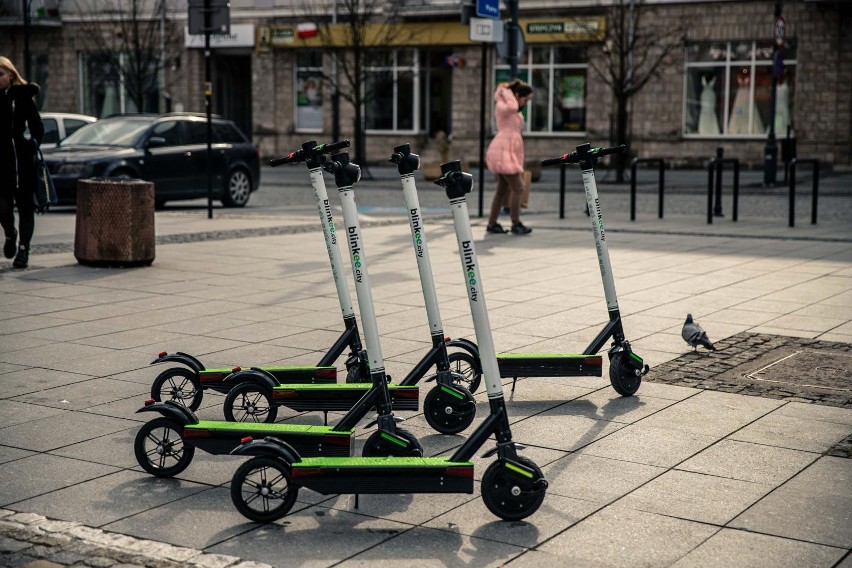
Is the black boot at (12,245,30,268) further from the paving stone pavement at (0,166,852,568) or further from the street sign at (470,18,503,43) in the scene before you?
the street sign at (470,18,503,43)

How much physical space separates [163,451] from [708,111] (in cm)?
3126

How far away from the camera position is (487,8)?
17.0m

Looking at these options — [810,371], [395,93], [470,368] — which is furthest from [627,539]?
[395,93]

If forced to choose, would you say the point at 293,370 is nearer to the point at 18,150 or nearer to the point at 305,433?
the point at 305,433

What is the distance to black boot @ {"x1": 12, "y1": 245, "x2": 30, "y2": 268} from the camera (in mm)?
10727

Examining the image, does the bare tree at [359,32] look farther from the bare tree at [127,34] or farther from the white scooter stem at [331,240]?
the white scooter stem at [331,240]

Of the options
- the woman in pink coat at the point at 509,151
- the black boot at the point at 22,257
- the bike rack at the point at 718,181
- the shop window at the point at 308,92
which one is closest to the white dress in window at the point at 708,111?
the shop window at the point at 308,92

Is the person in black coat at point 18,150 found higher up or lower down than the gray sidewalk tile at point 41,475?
higher up

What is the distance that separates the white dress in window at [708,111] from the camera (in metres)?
33.8

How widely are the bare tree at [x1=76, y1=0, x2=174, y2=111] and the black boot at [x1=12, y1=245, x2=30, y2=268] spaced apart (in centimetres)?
2851

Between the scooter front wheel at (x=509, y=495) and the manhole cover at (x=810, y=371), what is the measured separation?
264 centimetres

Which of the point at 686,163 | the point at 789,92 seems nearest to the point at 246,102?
the point at 686,163

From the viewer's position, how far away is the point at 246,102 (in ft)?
140

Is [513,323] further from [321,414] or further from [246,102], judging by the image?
[246,102]
